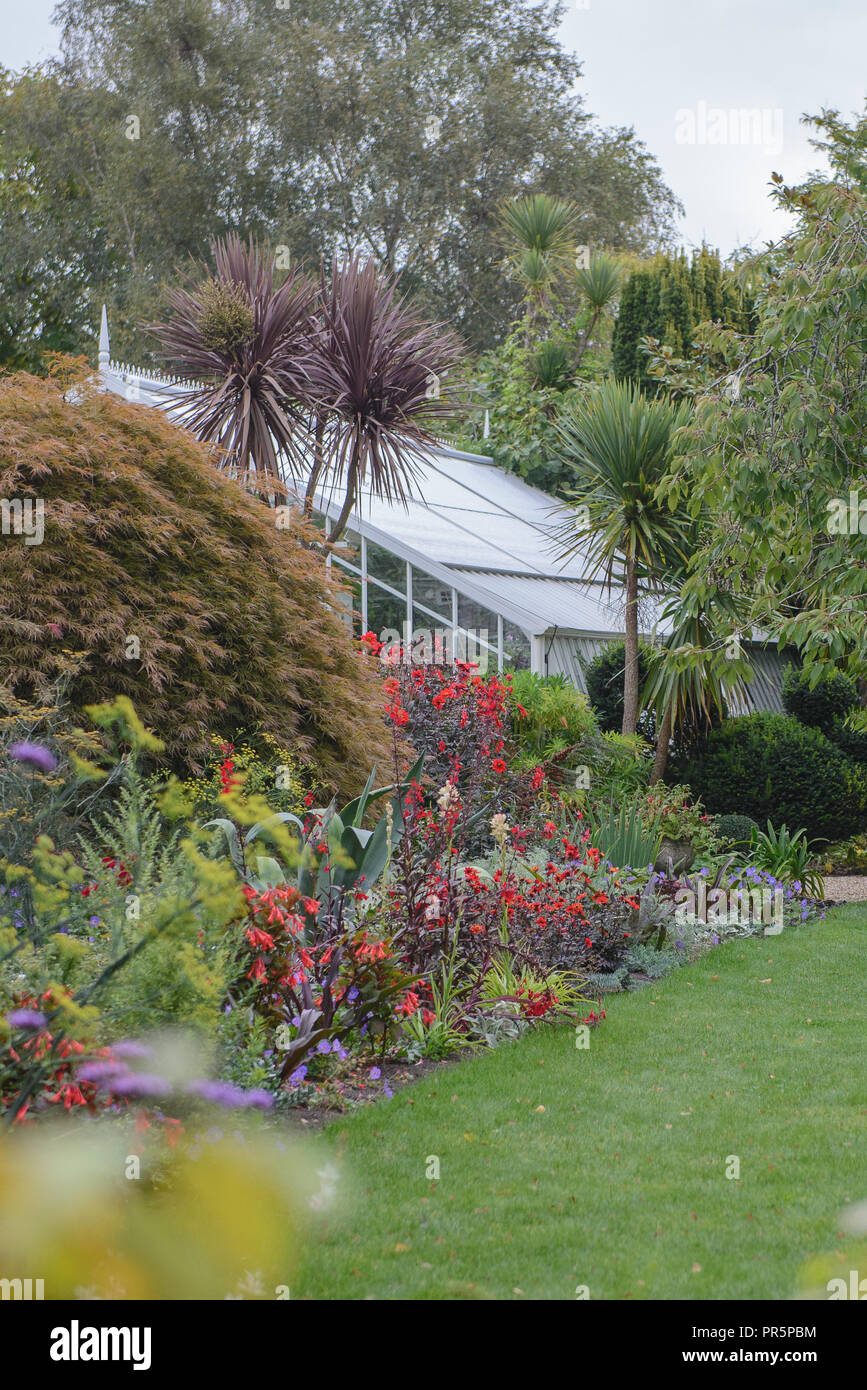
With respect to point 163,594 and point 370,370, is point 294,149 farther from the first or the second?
point 163,594

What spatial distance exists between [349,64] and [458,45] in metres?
3.51

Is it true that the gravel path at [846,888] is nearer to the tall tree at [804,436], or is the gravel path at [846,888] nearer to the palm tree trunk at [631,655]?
the palm tree trunk at [631,655]

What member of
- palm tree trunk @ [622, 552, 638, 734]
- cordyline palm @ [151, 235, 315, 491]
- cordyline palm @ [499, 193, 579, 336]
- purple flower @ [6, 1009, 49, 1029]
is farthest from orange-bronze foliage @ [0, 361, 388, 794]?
cordyline palm @ [499, 193, 579, 336]

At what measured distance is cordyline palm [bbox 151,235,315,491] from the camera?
1029cm

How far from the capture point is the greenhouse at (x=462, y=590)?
13078 mm

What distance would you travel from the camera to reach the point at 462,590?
Answer: 13094 mm

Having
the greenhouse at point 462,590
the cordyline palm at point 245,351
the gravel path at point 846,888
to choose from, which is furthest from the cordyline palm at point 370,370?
the gravel path at point 846,888

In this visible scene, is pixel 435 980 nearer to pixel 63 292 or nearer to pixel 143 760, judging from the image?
pixel 143 760

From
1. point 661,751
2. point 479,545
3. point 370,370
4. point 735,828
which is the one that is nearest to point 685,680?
point 661,751

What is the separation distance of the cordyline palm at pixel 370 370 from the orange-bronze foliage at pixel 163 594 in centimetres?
292

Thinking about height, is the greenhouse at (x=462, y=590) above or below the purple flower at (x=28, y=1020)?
above

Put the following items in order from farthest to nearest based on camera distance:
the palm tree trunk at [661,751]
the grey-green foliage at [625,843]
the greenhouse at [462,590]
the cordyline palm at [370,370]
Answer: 1. the greenhouse at [462,590]
2. the palm tree trunk at [661,751]
3. the cordyline palm at [370,370]
4. the grey-green foliage at [625,843]

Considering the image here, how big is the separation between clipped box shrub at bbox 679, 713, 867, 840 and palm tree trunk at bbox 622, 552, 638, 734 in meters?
1.07
